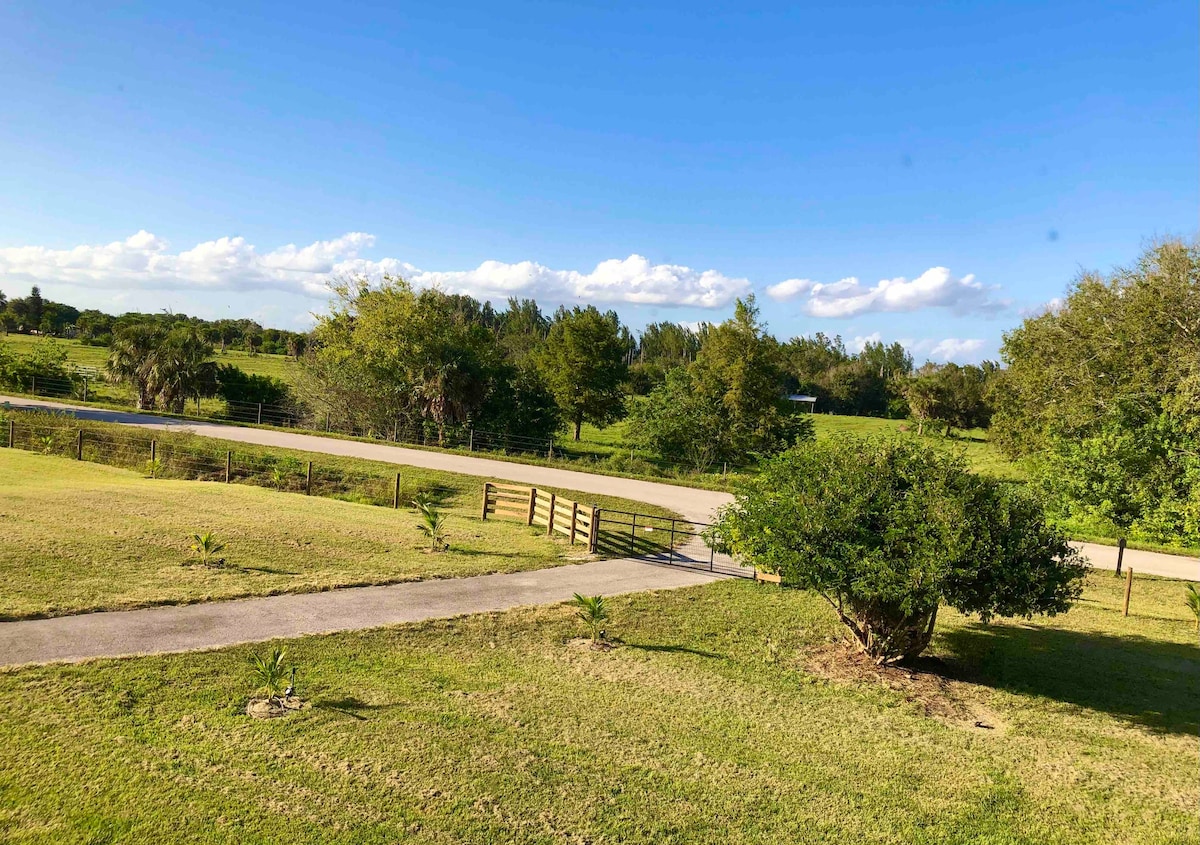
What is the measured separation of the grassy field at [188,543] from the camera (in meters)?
11.5

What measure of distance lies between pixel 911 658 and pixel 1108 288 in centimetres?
2249

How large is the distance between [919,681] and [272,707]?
354 inches

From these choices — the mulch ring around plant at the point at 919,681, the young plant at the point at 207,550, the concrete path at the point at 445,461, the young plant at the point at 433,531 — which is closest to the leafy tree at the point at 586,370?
the concrete path at the point at 445,461

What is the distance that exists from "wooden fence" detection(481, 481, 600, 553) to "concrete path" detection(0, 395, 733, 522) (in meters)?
4.02

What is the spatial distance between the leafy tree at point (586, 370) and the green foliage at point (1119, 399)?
2082 centimetres

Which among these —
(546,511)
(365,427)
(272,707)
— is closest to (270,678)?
(272,707)

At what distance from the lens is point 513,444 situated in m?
34.0

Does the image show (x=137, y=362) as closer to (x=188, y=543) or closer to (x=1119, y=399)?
(x=188, y=543)

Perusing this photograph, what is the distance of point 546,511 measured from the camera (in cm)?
1919

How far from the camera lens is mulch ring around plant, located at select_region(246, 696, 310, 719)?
7.65 m

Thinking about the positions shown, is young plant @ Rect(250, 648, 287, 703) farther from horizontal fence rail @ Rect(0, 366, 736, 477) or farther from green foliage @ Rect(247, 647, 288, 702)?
horizontal fence rail @ Rect(0, 366, 736, 477)

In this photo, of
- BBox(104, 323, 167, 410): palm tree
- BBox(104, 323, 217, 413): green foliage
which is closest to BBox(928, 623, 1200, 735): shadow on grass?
BBox(104, 323, 217, 413): green foliage

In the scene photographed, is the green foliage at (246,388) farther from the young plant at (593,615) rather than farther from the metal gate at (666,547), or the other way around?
the young plant at (593,615)

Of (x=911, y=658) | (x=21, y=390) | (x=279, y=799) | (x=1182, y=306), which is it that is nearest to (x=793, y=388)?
(x=1182, y=306)
